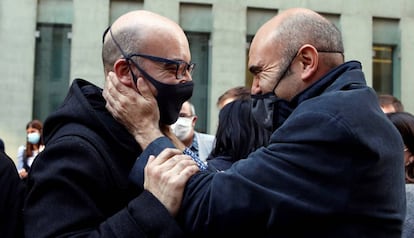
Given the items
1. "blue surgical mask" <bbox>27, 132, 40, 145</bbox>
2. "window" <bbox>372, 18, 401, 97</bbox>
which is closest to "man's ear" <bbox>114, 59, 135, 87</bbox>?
"blue surgical mask" <bbox>27, 132, 40, 145</bbox>

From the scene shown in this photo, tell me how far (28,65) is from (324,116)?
40.2ft

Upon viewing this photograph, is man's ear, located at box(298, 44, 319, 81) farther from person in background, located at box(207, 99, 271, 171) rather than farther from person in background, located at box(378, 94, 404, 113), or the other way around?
person in background, located at box(378, 94, 404, 113)

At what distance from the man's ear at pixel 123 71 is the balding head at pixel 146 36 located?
4 centimetres

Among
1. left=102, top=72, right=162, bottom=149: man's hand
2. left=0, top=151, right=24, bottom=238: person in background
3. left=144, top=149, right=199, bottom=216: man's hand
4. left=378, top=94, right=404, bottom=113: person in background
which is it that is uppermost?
left=378, top=94, right=404, bottom=113: person in background

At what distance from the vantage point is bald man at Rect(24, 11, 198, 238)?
6.29 ft

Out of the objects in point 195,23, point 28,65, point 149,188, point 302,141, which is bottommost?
point 149,188

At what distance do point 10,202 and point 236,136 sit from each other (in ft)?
6.21

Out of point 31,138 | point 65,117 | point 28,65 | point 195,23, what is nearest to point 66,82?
point 28,65

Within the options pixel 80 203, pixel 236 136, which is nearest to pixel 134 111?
pixel 80 203

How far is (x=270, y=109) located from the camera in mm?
2383

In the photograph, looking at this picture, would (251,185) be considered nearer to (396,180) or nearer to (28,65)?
(396,180)

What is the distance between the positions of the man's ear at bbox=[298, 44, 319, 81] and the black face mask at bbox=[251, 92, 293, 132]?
15 centimetres

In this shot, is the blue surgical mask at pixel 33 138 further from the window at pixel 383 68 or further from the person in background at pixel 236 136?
the window at pixel 383 68

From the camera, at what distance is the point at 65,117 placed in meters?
2.21
